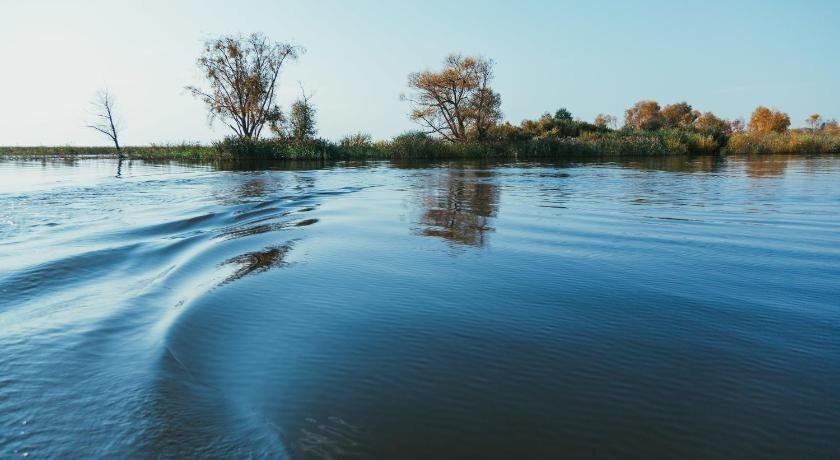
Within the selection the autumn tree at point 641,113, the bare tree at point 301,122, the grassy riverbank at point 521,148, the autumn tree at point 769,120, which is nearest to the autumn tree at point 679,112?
the autumn tree at point 641,113

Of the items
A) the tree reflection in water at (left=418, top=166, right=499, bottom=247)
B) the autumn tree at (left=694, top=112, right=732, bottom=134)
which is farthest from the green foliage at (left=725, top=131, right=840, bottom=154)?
the tree reflection in water at (left=418, top=166, right=499, bottom=247)

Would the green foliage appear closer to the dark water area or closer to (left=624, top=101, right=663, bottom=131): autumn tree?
(left=624, top=101, right=663, bottom=131): autumn tree

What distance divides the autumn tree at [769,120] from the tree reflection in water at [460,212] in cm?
6032

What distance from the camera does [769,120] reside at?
62.2 metres

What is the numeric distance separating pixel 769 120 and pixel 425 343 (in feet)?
239

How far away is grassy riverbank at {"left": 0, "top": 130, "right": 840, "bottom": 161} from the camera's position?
3847 centimetres

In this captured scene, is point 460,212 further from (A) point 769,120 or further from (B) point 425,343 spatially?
(A) point 769,120

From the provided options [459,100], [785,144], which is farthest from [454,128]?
[785,144]

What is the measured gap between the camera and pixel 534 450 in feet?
7.43

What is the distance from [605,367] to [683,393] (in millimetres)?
446

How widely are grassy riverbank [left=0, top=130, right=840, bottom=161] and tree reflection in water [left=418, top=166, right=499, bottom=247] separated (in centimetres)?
2379

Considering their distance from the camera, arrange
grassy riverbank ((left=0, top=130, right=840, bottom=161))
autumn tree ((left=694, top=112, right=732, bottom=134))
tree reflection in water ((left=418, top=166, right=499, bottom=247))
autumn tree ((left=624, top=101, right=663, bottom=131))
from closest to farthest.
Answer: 1. tree reflection in water ((left=418, top=166, right=499, bottom=247))
2. grassy riverbank ((left=0, top=130, right=840, bottom=161))
3. autumn tree ((left=694, top=112, right=732, bottom=134))
4. autumn tree ((left=624, top=101, right=663, bottom=131))

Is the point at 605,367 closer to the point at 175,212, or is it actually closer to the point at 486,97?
the point at 175,212

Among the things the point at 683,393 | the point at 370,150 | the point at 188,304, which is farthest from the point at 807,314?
the point at 370,150
